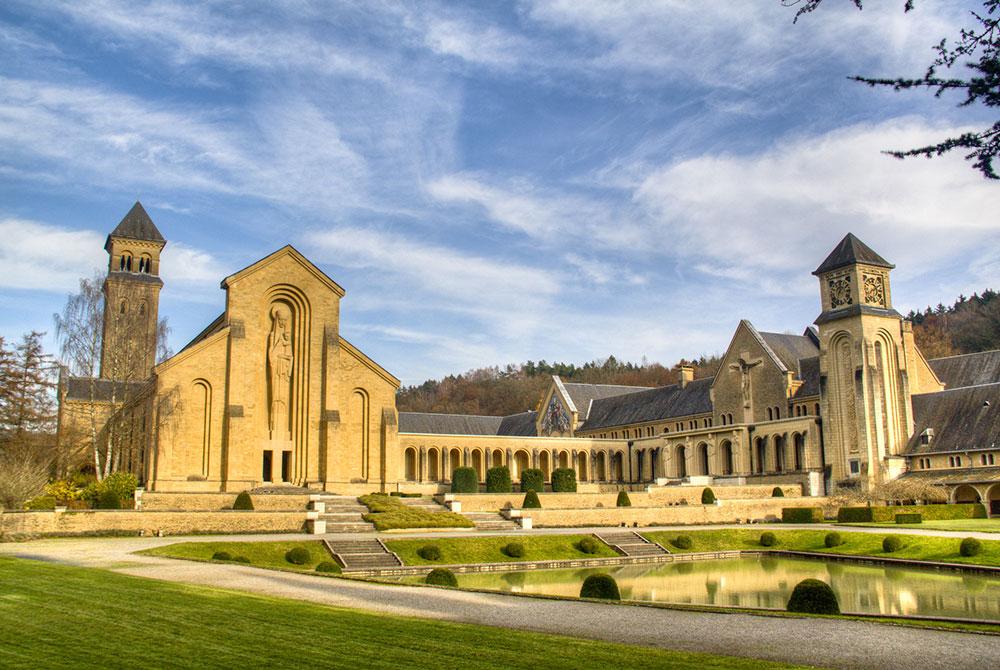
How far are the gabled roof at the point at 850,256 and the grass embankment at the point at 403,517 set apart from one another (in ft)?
108

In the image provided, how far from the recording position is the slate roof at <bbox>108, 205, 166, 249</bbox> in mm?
77750

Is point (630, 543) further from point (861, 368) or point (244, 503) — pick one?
point (861, 368)

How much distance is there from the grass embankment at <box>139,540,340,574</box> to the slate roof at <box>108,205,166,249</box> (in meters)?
58.2

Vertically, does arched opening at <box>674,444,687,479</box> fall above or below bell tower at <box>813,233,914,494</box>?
below

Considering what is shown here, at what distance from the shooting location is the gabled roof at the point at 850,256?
2179 inches

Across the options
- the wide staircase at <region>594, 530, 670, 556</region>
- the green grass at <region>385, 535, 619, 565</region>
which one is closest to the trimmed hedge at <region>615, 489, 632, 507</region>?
the wide staircase at <region>594, 530, 670, 556</region>

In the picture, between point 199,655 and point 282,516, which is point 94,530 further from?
point 199,655

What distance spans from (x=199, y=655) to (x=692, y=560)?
85.5ft

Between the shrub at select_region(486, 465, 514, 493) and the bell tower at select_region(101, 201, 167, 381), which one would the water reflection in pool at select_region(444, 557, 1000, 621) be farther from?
the bell tower at select_region(101, 201, 167, 381)

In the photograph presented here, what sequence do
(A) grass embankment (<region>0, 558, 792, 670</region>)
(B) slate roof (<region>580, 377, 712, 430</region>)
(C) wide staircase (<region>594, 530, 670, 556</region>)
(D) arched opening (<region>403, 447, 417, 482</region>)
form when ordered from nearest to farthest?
(A) grass embankment (<region>0, 558, 792, 670</region>) → (C) wide staircase (<region>594, 530, 670, 556</region>) → (B) slate roof (<region>580, 377, 712, 430</region>) → (D) arched opening (<region>403, 447, 417, 482</region>)

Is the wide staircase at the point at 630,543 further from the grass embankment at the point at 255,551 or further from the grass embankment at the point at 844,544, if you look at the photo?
the grass embankment at the point at 255,551

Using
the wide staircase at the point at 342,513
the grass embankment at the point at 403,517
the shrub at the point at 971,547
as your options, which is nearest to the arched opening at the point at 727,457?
the grass embankment at the point at 403,517

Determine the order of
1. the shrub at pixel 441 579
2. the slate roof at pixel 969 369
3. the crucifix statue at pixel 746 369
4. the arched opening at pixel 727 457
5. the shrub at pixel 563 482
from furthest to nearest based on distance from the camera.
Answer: the arched opening at pixel 727 457 → the crucifix statue at pixel 746 369 → the slate roof at pixel 969 369 → the shrub at pixel 563 482 → the shrub at pixel 441 579

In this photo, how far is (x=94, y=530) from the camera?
30.9m
